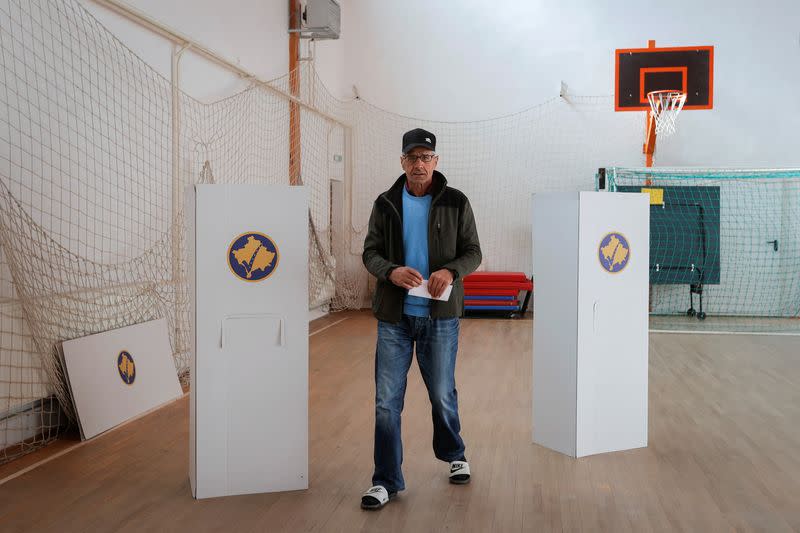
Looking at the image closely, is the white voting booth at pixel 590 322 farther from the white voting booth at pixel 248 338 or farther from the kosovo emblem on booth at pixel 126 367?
the kosovo emblem on booth at pixel 126 367

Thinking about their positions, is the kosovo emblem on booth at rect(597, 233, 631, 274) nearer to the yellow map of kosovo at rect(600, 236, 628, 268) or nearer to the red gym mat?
the yellow map of kosovo at rect(600, 236, 628, 268)

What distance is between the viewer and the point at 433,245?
9.87 ft

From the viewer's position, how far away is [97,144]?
14.4ft

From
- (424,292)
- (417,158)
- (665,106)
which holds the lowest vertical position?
(424,292)

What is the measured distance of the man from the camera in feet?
9.73

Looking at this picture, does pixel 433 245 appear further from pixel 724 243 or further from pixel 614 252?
pixel 724 243

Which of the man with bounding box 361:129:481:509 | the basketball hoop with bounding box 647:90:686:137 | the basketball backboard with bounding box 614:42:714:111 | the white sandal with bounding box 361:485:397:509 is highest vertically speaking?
the basketball backboard with bounding box 614:42:714:111

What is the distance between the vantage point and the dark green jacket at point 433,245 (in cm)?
297

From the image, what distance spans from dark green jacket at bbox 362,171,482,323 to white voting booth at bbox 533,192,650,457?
751 mm

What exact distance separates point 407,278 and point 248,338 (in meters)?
0.71

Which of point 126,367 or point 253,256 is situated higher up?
point 253,256

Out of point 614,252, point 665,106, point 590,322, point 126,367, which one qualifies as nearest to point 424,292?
point 590,322

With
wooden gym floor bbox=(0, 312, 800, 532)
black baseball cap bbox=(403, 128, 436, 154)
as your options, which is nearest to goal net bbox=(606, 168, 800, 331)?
wooden gym floor bbox=(0, 312, 800, 532)

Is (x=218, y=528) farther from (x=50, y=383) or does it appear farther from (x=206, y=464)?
(x=50, y=383)
